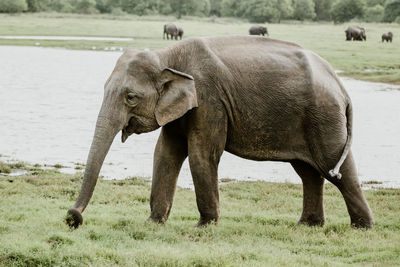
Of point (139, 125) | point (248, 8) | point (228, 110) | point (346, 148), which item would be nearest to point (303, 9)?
point (248, 8)

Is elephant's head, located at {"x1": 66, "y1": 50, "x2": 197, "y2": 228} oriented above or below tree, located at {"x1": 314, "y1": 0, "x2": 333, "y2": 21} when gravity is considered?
above

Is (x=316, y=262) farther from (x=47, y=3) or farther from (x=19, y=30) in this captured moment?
(x=47, y=3)

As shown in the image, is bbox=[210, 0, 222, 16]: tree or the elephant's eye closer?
the elephant's eye

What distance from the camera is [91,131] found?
16812 mm

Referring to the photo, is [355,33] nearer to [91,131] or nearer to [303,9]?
[91,131]

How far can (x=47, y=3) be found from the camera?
13562 centimetres

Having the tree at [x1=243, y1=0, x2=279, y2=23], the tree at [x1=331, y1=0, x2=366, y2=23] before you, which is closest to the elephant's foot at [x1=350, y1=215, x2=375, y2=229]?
the tree at [x1=331, y1=0, x2=366, y2=23]

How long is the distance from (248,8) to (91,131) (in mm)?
120505

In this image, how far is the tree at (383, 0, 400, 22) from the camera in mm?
112062

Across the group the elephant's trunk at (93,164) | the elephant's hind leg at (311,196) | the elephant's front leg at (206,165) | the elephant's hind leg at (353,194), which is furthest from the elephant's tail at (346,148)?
the elephant's trunk at (93,164)

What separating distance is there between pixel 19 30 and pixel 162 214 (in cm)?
6023

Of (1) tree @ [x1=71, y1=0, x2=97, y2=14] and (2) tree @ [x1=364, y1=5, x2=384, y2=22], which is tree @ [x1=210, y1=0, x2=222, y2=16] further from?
(2) tree @ [x1=364, y1=5, x2=384, y2=22]

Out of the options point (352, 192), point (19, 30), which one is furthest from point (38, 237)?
point (19, 30)

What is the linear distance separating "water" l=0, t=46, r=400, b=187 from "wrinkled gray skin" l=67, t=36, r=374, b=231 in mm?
3582
